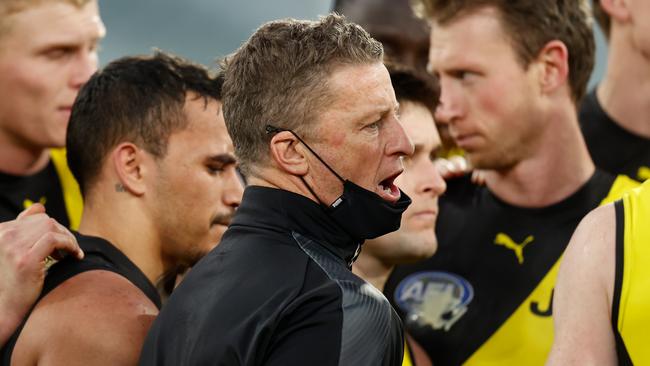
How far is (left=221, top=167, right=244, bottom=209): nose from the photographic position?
3.55m

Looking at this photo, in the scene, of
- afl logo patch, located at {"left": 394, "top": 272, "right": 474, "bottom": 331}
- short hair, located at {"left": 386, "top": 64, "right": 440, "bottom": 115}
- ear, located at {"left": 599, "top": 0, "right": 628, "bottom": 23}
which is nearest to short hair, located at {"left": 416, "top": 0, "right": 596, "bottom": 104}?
ear, located at {"left": 599, "top": 0, "right": 628, "bottom": 23}

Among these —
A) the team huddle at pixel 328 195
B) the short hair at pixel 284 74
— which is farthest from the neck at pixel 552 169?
the short hair at pixel 284 74

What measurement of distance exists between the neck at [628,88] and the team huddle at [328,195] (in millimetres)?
13

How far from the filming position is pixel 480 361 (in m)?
4.40

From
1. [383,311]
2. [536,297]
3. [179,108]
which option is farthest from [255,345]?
[536,297]

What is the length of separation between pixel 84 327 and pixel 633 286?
1.40 m

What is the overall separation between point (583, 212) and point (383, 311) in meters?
2.40

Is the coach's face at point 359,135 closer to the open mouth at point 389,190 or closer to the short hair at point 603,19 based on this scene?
the open mouth at point 389,190

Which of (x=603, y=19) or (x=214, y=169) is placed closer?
(x=214, y=169)

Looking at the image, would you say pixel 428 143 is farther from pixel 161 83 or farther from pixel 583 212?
pixel 161 83

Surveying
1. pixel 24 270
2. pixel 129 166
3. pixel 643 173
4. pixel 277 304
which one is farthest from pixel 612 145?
pixel 277 304

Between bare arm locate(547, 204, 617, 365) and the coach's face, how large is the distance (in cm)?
51

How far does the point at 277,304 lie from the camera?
7.59 ft

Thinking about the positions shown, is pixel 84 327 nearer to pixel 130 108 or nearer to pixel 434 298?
pixel 130 108
